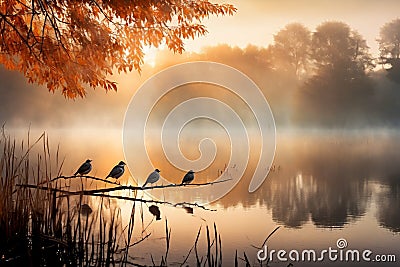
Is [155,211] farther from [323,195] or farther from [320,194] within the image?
[320,194]

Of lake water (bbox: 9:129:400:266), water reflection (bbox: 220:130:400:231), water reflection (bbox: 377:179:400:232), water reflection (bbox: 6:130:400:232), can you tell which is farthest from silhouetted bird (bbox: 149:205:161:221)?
water reflection (bbox: 377:179:400:232)

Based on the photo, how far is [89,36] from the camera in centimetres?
749

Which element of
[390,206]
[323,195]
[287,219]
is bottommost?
[287,219]

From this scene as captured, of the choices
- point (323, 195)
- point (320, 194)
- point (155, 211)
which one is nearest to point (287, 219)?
point (155, 211)

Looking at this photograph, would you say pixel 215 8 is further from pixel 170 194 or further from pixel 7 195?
pixel 170 194

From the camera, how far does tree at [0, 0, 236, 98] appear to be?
7.40m

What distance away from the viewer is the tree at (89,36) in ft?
24.3

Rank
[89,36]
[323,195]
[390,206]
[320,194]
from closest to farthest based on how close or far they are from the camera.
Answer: [89,36] < [390,206] < [323,195] < [320,194]

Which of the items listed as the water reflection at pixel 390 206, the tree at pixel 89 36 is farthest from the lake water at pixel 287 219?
the tree at pixel 89 36

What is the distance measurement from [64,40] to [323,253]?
540 centimetres

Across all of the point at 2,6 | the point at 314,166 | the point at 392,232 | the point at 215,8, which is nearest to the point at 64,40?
the point at 2,6

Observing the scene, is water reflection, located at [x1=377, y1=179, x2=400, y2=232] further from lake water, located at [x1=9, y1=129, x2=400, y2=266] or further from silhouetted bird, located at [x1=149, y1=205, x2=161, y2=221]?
silhouetted bird, located at [x1=149, y1=205, x2=161, y2=221]

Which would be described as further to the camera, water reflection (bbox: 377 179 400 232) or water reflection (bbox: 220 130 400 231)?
water reflection (bbox: 220 130 400 231)

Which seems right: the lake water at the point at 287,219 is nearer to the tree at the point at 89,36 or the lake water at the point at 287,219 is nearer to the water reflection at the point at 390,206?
the water reflection at the point at 390,206
